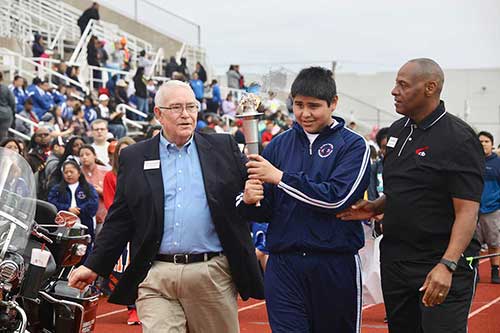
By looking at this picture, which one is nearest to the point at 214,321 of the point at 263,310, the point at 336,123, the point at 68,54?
the point at 336,123

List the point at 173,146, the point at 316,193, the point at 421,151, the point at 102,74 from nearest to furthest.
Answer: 1. the point at 316,193
2. the point at 421,151
3. the point at 173,146
4. the point at 102,74

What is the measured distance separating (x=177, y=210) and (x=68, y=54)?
992 inches

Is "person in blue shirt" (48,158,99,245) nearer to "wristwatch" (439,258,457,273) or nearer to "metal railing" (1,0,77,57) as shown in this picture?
"wristwatch" (439,258,457,273)

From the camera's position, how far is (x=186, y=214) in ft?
20.8

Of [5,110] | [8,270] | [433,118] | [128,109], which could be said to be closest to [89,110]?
[128,109]

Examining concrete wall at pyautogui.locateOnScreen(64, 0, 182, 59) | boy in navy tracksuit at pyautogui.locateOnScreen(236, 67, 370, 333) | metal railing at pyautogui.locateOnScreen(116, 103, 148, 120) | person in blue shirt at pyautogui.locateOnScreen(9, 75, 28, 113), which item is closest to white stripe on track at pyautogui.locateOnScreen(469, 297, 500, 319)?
boy in navy tracksuit at pyautogui.locateOnScreen(236, 67, 370, 333)

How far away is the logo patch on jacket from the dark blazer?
0.64 metres

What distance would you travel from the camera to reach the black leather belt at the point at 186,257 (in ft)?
20.7

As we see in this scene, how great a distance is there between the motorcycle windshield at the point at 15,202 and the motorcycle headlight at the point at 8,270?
139mm

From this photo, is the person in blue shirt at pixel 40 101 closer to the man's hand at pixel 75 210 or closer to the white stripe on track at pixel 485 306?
the man's hand at pixel 75 210

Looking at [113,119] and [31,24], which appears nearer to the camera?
[113,119]

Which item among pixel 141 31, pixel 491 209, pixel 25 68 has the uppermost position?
pixel 141 31

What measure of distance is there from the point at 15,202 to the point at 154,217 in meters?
0.86

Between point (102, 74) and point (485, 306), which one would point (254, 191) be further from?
point (102, 74)
